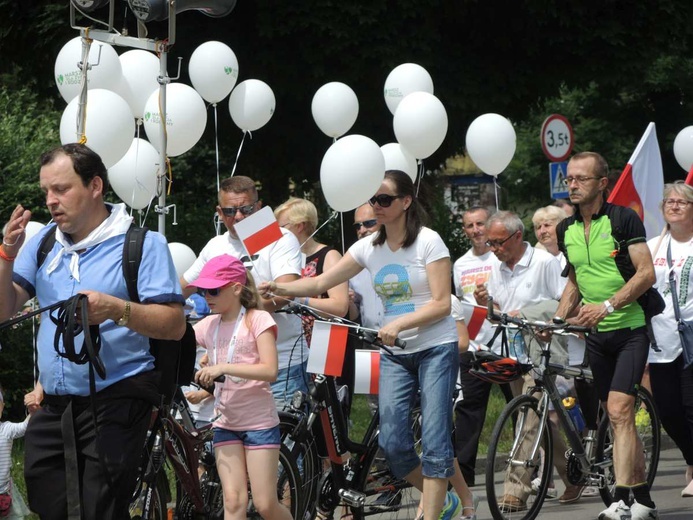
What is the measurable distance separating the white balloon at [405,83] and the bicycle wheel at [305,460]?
15.5 ft

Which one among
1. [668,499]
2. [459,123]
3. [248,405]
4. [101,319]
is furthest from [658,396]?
[459,123]

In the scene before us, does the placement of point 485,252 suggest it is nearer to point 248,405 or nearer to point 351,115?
point 351,115

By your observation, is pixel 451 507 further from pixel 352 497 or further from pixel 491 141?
pixel 491 141

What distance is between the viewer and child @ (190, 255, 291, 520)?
19.4ft

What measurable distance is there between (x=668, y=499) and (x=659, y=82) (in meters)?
20.5

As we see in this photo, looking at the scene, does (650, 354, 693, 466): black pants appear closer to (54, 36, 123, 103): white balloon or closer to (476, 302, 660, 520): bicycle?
(476, 302, 660, 520): bicycle

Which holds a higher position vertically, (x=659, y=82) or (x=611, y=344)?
(x=659, y=82)

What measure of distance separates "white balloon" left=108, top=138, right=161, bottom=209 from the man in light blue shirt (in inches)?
168

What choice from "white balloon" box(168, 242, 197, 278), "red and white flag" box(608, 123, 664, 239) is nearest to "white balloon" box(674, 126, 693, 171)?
"red and white flag" box(608, 123, 664, 239)

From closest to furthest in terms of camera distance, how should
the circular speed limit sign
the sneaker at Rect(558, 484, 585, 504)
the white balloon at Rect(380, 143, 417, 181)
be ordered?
the sneaker at Rect(558, 484, 585, 504)
the white balloon at Rect(380, 143, 417, 181)
the circular speed limit sign

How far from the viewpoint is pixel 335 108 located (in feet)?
35.3

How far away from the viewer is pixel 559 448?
7988mm

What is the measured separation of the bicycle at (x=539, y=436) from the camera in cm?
738

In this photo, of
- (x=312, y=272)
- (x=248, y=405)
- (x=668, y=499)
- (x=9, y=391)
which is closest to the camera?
(x=248, y=405)
